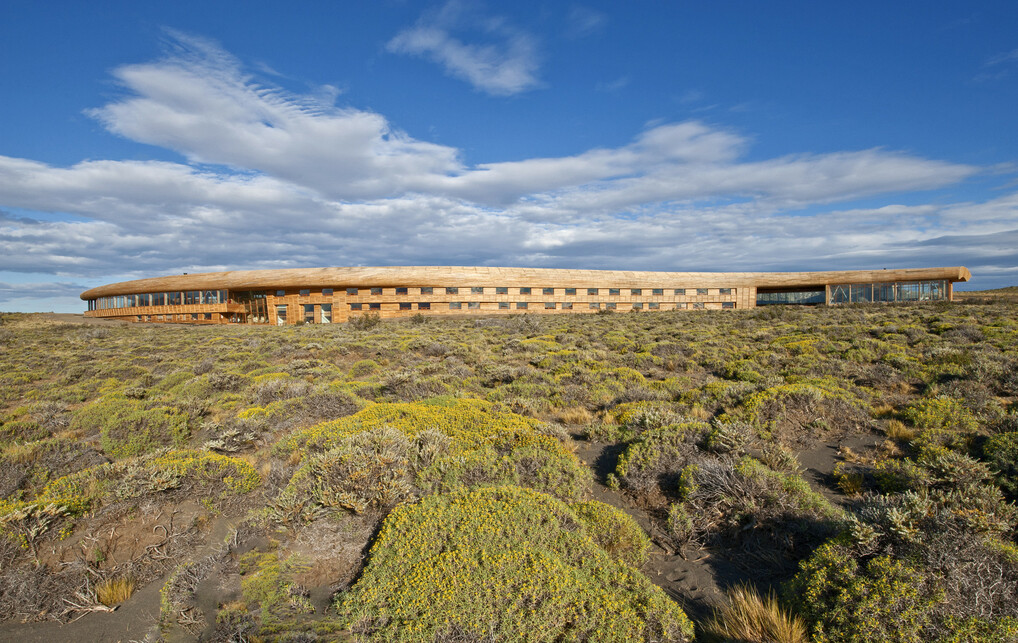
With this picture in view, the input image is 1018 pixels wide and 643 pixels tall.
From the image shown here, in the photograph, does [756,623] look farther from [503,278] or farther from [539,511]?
[503,278]

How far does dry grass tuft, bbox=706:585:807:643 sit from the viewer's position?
351 cm

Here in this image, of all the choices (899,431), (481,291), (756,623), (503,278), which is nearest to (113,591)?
(756,623)

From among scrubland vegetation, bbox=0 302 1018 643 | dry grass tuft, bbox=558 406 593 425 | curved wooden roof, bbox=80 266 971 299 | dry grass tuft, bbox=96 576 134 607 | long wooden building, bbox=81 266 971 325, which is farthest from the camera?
long wooden building, bbox=81 266 971 325

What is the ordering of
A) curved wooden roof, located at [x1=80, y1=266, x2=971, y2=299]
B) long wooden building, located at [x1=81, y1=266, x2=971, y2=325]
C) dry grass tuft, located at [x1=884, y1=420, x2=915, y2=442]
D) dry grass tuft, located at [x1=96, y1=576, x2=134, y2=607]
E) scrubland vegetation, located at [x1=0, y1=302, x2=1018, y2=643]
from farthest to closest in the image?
1. long wooden building, located at [x1=81, y1=266, x2=971, y2=325]
2. curved wooden roof, located at [x1=80, y1=266, x2=971, y2=299]
3. dry grass tuft, located at [x1=884, y1=420, x2=915, y2=442]
4. dry grass tuft, located at [x1=96, y1=576, x2=134, y2=607]
5. scrubland vegetation, located at [x1=0, y1=302, x2=1018, y2=643]

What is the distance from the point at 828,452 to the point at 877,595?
4.30 meters

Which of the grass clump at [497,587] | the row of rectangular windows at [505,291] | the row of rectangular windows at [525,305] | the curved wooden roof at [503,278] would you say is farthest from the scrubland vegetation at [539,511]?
the curved wooden roof at [503,278]

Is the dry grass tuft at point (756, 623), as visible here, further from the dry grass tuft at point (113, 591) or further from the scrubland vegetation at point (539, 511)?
the dry grass tuft at point (113, 591)

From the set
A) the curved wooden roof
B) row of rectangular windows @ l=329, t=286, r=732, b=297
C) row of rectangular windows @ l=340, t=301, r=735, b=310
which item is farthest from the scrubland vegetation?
the curved wooden roof

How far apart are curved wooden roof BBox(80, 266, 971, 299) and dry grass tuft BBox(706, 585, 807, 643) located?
34722 millimetres

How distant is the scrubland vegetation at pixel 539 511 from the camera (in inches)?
145

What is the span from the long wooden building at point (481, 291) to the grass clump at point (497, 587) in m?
33.3

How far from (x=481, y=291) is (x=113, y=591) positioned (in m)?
34.1

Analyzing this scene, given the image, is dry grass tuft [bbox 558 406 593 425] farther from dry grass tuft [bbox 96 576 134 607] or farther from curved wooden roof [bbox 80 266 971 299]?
curved wooden roof [bbox 80 266 971 299]

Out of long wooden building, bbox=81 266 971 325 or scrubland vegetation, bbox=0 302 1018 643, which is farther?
long wooden building, bbox=81 266 971 325
